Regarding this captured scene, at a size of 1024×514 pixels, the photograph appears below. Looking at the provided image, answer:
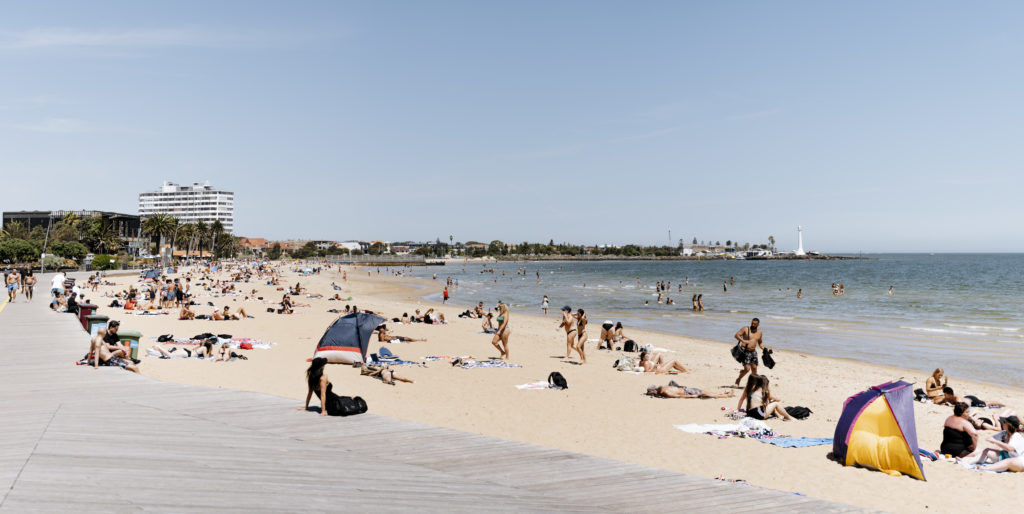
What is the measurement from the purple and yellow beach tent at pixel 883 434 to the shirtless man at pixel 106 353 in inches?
472

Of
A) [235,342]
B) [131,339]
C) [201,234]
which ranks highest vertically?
[201,234]

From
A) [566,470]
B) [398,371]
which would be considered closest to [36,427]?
[566,470]

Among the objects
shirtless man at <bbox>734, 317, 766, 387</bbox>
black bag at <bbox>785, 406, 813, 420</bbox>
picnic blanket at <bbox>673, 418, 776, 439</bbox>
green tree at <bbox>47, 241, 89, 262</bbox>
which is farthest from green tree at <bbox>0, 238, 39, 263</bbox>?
black bag at <bbox>785, 406, 813, 420</bbox>

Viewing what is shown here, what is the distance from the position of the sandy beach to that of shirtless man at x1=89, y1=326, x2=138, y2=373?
1064 millimetres

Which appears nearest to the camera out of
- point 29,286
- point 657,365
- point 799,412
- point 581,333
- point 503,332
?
point 799,412

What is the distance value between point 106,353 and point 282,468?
726 centimetres

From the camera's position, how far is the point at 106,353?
10.5m

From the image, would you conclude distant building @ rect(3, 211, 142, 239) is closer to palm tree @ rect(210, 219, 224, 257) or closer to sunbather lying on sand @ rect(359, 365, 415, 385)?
palm tree @ rect(210, 219, 224, 257)

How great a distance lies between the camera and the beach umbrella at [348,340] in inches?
531

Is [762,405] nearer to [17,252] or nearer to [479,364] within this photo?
[479,364]

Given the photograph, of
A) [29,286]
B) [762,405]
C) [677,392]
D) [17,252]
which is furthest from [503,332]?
[17,252]

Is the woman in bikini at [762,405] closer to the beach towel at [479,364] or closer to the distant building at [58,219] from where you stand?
the beach towel at [479,364]

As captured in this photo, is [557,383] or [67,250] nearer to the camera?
[557,383]

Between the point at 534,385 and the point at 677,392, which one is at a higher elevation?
the point at 677,392
